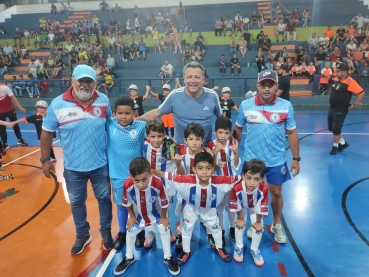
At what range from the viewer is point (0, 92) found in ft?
24.1

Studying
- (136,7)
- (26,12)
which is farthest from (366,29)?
(26,12)

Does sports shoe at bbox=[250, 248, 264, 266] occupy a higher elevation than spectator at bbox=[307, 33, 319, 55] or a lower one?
lower

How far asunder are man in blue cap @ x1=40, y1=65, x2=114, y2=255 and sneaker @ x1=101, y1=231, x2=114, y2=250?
0.33 metres

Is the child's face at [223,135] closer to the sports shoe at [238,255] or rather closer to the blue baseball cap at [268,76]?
the blue baseball cap at [268,76]

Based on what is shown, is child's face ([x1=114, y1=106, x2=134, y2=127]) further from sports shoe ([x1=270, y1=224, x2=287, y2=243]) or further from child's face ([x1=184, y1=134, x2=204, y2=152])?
sports shoe ([x1=270, y1=224, x2=287, y2=243])

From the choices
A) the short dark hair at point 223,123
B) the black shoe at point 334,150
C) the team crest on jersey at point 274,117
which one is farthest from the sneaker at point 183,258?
the black shoe at point 334,150

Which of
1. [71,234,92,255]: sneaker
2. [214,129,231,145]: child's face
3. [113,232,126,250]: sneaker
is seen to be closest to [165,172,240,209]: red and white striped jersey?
[214,129,231,145]: child's face

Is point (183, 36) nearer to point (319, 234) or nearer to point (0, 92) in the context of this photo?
point (0, 92)

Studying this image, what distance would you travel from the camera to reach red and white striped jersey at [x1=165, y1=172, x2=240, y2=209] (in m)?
3.15

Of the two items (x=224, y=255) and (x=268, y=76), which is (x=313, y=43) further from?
(x=224, y=255)

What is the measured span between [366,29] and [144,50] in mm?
11979

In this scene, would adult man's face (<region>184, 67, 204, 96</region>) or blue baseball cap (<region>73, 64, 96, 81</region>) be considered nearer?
blue baseball cap (<region>73, 64, 96, 81</region>)

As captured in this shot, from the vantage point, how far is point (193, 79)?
3270mm

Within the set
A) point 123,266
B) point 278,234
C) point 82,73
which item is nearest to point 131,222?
point 123,266
